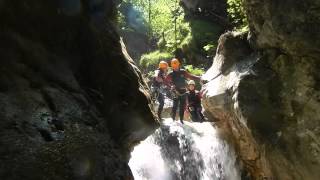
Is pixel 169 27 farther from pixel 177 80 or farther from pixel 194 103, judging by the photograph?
pixel 177 80

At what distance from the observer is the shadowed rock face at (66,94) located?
5.78 metres

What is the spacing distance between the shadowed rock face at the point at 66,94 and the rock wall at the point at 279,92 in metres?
4.15

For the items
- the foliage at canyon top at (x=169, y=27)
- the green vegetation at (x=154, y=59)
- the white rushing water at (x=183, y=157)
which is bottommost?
the white rushing water at (x=183, y=157)

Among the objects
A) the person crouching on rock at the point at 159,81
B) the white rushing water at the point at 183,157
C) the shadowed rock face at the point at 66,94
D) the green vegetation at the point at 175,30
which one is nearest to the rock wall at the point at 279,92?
the white rushing water at the point at 183,157

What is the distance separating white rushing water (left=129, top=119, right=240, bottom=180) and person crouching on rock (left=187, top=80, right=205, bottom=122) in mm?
1574

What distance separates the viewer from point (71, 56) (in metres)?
8.35

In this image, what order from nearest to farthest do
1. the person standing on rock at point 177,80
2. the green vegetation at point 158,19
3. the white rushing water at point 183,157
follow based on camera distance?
the white rushing water at point 183,157
the person standing on rock at point 177,80
the green vegetation at point 158,19

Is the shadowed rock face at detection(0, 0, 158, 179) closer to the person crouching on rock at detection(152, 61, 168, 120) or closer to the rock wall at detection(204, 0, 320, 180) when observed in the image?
the rock wall at detection(204, 0, 320, 180)

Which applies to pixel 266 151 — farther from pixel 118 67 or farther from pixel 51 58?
pixel 51 58

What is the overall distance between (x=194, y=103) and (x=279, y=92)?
539cm

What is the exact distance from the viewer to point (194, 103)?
17438 millimetres

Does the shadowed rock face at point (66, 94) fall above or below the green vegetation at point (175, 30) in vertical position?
below

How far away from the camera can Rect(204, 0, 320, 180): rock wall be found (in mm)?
11516

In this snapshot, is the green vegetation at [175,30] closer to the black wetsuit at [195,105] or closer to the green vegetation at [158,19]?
the green vegetation at [158,19]
